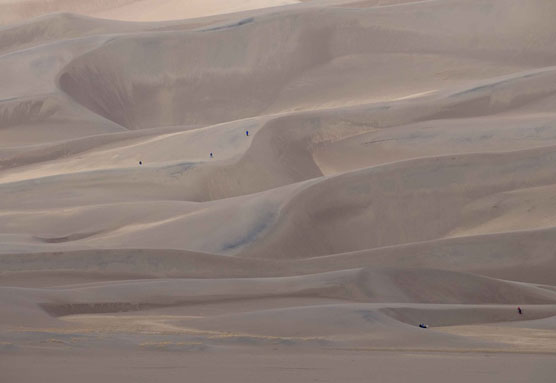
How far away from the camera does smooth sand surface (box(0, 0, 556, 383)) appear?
5375mm

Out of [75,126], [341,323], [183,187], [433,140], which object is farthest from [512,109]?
[341,323]

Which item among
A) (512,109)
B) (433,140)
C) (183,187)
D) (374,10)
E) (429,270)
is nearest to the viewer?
(429,270)

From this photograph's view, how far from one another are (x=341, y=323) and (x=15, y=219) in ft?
19.2

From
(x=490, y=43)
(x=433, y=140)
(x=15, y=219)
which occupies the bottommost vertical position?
(x=15, y=219)

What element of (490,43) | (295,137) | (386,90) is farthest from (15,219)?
(490,43)

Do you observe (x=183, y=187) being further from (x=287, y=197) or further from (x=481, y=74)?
(x=481, y=74)

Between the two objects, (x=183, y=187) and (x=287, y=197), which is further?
(x=183, y=187)

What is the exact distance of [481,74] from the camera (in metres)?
16.9

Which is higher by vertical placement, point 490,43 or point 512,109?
point 490,43

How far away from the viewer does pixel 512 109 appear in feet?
47.0

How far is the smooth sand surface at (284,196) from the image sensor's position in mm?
5375

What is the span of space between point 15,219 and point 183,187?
6.60ft

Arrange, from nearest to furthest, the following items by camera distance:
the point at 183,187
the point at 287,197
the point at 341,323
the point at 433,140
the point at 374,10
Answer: the point at 341,323
the point at 287,197
the point at 183,187
the point at 433,140
the point at 374,10

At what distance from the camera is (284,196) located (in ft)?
35.6
